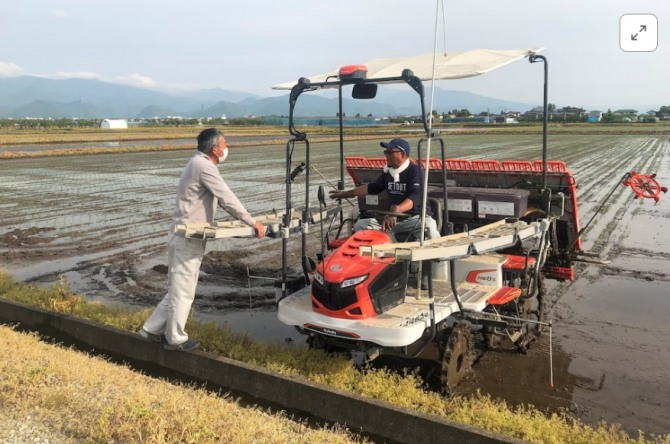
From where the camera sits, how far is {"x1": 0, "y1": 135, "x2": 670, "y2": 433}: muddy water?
5.28m

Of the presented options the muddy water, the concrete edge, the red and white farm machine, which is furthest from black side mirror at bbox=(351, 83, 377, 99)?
the concrete edge

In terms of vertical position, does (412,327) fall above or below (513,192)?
below

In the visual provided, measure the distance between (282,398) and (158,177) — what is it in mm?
18843

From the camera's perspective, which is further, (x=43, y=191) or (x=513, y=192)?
(x=43, y=191)

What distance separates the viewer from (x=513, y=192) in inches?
263

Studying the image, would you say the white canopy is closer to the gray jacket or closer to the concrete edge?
the gray jacket

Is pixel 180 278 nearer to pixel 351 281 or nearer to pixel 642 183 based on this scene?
pixel 351 281

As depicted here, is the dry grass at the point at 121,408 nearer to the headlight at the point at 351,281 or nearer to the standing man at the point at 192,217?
the standing man at the point at 192,217

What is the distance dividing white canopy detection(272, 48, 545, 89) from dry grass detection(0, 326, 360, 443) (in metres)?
3.15

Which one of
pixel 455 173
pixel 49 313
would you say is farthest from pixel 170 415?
pixel 455 173

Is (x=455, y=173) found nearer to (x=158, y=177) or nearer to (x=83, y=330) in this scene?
(x=83, y=330)

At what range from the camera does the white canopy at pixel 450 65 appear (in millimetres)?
5234

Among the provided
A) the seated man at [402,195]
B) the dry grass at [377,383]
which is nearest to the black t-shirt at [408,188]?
the seated man at [402,195]

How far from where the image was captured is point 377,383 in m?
4.75
